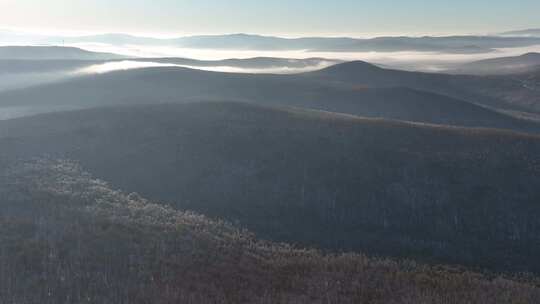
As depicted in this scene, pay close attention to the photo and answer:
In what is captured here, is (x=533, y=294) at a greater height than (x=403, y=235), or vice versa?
(x=533, y=294)

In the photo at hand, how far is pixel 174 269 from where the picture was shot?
588 inches

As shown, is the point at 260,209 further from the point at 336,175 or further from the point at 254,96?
the point at 254,96

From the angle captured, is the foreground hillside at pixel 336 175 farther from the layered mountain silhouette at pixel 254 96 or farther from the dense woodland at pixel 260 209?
the layered mountain silhouette at pixel 254 96

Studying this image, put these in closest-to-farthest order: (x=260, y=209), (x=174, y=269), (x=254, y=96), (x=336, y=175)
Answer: (x=174, y=269)
(x=260, y=209)
(x=336, y=175)
(x=254, y=96)

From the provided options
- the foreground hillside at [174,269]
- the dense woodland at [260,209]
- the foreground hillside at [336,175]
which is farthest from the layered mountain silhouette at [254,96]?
the foreground hillside at [174,269]

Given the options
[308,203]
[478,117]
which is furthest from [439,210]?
[478,117]

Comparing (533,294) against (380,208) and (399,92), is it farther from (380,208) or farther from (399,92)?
(399,92)

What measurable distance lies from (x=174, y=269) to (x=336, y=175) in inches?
761

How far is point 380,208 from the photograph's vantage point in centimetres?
2936

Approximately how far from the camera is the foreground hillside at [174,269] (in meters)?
13.0

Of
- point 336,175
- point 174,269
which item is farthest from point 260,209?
point 174,269

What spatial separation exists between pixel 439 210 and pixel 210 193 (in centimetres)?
1222

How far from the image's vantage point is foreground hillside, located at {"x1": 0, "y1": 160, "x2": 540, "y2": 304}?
1303cm

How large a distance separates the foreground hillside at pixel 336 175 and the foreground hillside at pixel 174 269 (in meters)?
5.54
